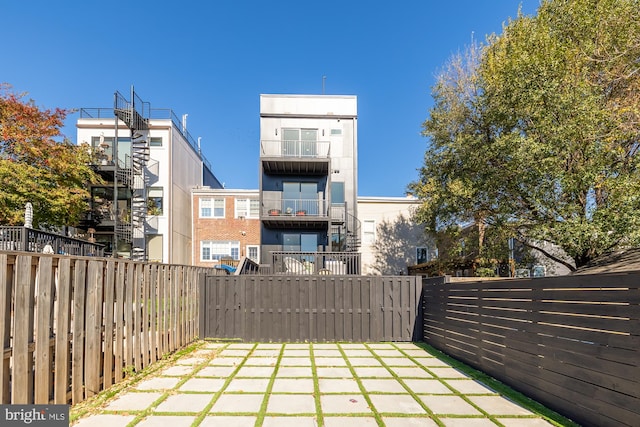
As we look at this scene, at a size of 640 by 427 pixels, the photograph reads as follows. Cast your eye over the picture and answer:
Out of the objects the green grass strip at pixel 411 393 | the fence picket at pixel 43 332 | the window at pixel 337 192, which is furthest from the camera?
the window at pixel 337 192

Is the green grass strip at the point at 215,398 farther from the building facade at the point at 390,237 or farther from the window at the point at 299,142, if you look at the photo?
the building facade at the point at 390,237

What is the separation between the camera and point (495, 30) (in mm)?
13102

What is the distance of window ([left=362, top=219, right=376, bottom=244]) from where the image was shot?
60.2 feet

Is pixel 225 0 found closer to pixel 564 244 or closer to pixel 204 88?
pixel 204 88

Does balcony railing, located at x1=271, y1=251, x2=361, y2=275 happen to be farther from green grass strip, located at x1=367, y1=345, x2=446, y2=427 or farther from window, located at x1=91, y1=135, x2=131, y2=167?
window, located at x1=91, y1=135, x2=131, y2=167

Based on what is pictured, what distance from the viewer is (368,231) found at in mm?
18391

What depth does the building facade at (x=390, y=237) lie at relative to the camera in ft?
59.7

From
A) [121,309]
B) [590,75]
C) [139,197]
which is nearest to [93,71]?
[139,197]

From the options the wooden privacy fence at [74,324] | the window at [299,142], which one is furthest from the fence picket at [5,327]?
the window at [299,142]

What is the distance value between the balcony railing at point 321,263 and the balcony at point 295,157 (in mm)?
4260

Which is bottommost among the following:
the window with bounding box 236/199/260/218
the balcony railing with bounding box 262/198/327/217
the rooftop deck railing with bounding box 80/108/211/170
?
the balcony railing with bounding box 262/198/327/217

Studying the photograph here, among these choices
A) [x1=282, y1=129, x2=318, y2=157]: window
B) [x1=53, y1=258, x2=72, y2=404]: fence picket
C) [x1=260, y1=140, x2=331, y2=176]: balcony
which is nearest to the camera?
[x1=53, y1=258, x2=72, y2=404]: fence picket

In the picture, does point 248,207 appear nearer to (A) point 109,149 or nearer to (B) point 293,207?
(B) point 293,207

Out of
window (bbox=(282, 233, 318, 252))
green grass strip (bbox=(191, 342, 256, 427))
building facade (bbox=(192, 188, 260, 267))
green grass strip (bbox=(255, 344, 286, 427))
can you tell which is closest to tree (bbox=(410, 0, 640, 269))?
window (bbox=(282, 233, 318, 252))
